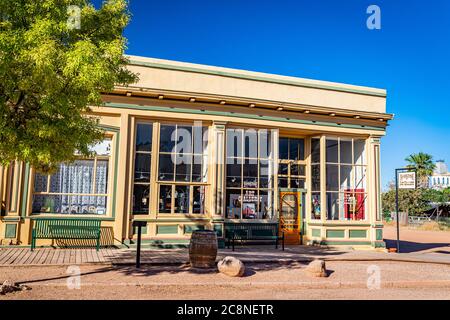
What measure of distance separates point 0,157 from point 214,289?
16.6ft

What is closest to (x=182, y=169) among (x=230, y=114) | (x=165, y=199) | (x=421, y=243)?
(x=165, y=199)

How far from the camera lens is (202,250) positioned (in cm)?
1010

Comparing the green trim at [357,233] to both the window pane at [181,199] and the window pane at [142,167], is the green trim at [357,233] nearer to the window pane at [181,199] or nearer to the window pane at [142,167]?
the window pane at [181,199]

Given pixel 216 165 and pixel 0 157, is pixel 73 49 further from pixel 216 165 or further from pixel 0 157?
pixel 216 165

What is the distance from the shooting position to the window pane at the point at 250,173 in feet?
49.5

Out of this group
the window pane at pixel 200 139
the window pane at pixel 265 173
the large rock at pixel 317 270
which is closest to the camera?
the large rock at pixel 317 270

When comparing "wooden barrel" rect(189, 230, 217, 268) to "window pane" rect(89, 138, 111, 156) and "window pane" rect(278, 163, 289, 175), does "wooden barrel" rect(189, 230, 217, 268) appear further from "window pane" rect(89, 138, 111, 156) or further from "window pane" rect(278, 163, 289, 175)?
"window pane" rect(278, 163, 289, 175)

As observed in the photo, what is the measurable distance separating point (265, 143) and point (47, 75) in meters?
9.77

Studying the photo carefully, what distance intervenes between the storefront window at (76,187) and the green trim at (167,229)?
1.95 metres

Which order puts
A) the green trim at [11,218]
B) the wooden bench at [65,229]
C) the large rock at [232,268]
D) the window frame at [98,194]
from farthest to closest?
the window frame at [98,194] → the wooden bench at [65,229] → the green trim at [11,218] → the large rock at [232,268]

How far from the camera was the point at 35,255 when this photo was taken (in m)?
11.2

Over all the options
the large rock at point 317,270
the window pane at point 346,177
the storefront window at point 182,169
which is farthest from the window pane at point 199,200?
the window pane at point 346,177

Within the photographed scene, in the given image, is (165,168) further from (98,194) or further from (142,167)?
(98,194)
